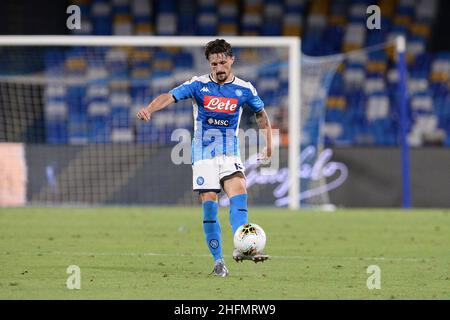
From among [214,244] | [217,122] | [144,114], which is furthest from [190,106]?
[144,114]

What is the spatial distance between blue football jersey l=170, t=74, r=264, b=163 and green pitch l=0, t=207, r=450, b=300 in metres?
1.06

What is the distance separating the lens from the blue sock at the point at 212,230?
9328 millimetres

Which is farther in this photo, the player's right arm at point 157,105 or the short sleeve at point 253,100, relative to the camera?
the short sleeve at point 253,100

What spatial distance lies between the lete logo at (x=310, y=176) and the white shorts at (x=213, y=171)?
908 centimetres

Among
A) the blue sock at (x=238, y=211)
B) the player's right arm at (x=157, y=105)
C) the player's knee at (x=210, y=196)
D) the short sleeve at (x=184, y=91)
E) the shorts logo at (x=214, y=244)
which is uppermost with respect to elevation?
the short sleeve at (x=184, y=91)

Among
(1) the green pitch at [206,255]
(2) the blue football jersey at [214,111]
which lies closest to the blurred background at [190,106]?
(1) the green pitch at [206,255]

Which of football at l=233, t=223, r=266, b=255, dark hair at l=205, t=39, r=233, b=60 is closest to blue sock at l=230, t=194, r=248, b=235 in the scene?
football at l=233, t=223, r=266, b=255

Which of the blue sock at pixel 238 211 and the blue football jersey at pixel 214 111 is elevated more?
the blue football jersey at pixel 214 111

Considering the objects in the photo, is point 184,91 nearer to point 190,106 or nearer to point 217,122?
point 217,122

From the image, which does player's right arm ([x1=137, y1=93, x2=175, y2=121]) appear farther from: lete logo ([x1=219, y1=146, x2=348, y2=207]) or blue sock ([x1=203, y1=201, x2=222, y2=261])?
lete logo ([x1=219, y1=146, x2=348, y2=207])

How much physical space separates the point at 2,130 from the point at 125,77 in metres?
4.09

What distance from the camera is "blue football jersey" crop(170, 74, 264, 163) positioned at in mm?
9375

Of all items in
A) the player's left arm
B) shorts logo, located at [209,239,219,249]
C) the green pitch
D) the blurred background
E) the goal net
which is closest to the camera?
the green pitch

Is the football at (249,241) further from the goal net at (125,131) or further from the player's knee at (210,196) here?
the goal net at (125,131)
